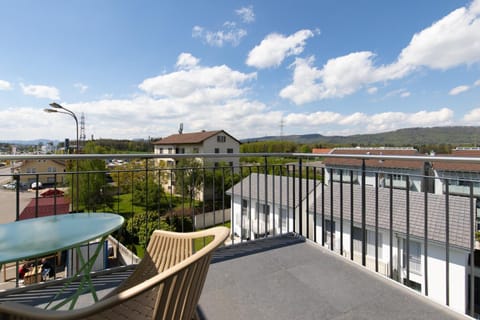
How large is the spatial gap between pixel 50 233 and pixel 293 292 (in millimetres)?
1839

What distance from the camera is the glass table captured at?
112cm

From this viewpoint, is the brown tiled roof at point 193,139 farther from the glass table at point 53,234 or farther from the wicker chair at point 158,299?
the wicker chair at point 158,299

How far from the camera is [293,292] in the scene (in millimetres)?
2105

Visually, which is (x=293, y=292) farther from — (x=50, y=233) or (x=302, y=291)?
(x=50, y=233)

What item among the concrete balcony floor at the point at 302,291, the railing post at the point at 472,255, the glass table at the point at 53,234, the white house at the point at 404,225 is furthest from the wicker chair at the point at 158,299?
the railing post at the point at 472,255

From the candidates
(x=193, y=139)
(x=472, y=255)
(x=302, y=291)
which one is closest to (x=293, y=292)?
(x=302, y=291)

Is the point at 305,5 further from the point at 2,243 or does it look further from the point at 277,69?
the point at 2,243

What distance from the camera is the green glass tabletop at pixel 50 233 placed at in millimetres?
1117

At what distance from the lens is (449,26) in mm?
9633

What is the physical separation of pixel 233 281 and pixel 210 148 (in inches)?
1109

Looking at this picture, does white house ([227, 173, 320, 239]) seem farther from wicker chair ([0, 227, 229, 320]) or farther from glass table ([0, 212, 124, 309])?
wicker chair ([0, 227, 229, 320])

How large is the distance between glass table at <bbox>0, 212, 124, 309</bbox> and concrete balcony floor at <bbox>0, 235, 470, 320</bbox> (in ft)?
2.50

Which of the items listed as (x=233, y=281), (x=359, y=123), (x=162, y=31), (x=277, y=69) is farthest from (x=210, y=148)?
(x=233, y=281)

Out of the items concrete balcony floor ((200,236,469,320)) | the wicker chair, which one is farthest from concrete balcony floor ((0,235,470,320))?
the wicker chair
